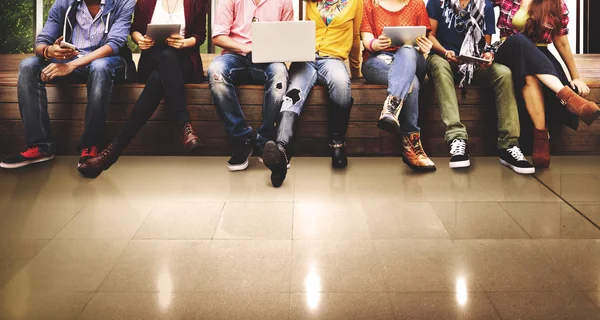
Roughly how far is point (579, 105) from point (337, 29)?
136cm

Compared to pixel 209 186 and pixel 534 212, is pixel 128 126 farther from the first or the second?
pixel 534 212

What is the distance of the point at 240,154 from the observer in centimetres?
363

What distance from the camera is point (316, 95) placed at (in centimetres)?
392

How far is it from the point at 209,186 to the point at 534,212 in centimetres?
153

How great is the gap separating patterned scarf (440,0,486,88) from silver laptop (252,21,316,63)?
2.90 ft

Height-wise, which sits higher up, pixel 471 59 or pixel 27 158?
pixel 471 59

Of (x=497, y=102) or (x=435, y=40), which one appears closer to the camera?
(x=497, y=102)

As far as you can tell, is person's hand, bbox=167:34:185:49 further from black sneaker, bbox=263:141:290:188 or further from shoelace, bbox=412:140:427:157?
shoelace, bbox=412:140:427:157

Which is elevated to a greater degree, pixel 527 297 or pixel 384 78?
pixel 384 78

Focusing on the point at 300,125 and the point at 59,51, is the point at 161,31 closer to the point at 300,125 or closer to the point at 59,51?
the point at 59,51

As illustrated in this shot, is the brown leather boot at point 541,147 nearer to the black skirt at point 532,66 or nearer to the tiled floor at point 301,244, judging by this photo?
the tiled floor at point 301,244

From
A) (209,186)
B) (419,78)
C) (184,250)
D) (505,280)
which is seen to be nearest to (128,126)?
(209,186)

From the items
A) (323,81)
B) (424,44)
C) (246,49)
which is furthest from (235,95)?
(424,44)

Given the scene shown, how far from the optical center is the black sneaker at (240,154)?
3594 millimetres
